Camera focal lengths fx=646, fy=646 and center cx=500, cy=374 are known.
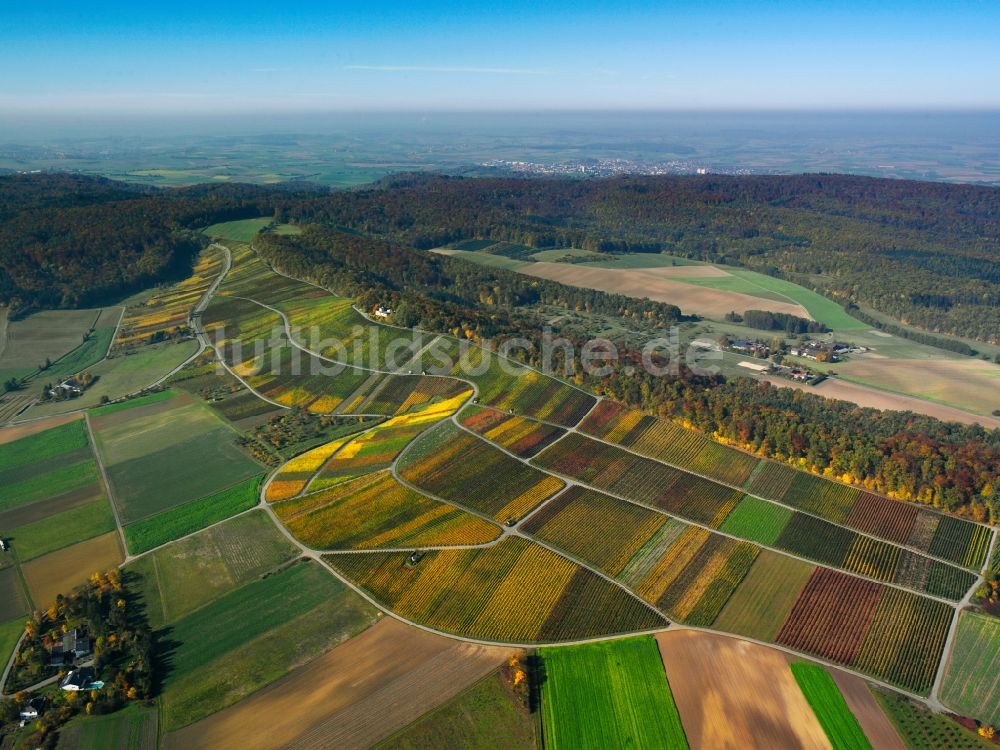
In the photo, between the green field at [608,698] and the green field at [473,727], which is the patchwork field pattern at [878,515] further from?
the green field at [473,727]

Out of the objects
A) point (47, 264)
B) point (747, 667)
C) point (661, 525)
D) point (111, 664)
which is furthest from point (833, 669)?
point (47, 264)

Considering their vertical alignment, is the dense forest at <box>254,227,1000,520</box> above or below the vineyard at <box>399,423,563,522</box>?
above

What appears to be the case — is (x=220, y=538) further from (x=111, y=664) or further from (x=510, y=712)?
(x=510, y=712)

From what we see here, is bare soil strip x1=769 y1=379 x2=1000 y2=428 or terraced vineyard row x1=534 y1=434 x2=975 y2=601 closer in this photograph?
terraced vineyard row x1=534 y1=434 x2=975 y2=601

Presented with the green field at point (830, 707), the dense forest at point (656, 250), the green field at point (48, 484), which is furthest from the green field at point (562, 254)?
the green field at point (830, 707)

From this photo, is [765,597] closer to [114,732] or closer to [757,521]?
[757,521]

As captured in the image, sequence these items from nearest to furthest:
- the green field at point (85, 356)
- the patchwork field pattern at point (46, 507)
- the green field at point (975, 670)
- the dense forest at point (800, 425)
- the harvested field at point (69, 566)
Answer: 1. the green field at point (975, 670)
2. the harvested field at point (69, 566)
3. the patchwork field pattern at point (46, 507)
4. the dense forest at point (800, 425)
5. the green field at point (85, 356)

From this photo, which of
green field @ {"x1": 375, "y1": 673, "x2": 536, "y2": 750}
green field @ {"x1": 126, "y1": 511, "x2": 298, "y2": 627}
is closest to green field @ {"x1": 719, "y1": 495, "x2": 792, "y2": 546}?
green field @ {"x1": 375, "y1": 673, "x2": 536, "y2": 750}

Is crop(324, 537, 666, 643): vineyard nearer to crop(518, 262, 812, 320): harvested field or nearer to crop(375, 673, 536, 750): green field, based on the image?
crop(375, 673, 536, 750): green field
